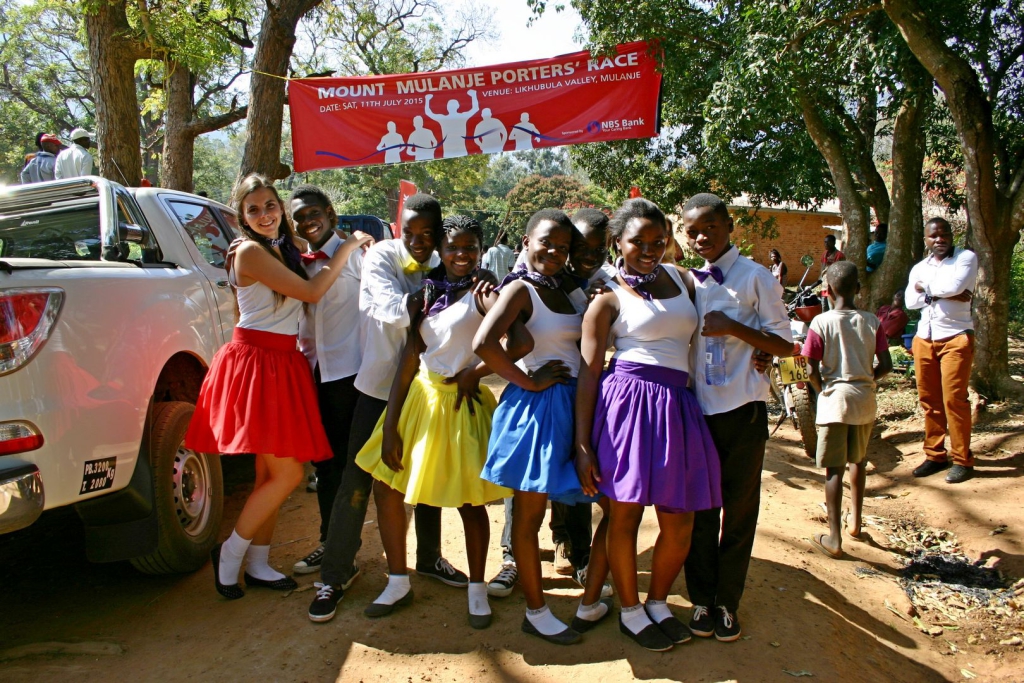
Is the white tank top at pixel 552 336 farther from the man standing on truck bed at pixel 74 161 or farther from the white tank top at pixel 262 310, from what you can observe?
the man standing on truck bed at pixel 74 161

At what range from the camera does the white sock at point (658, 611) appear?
3059mm

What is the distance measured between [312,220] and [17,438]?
154 cm

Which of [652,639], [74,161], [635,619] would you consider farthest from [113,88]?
[652,639]

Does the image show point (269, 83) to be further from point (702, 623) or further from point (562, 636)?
point (702, 623)

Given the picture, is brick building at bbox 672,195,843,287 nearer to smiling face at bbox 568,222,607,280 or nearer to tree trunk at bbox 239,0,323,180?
tree trunk at bbox 239,0,323,180

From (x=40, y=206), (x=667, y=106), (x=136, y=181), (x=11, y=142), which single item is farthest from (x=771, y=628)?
(x=11, y=142)

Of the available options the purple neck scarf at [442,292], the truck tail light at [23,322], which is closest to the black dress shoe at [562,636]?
the purple neck scarf at [442,292]

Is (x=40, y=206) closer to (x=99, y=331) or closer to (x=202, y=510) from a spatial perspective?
(x=99, y=331)

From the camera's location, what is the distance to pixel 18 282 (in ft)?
8.52

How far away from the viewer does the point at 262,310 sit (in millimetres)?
3258

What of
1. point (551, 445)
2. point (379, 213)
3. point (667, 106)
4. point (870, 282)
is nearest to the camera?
point (551, 445)

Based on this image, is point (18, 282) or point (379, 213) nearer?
point (18, 282)

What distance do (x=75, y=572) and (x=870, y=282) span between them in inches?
355

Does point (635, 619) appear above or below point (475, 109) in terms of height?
below
